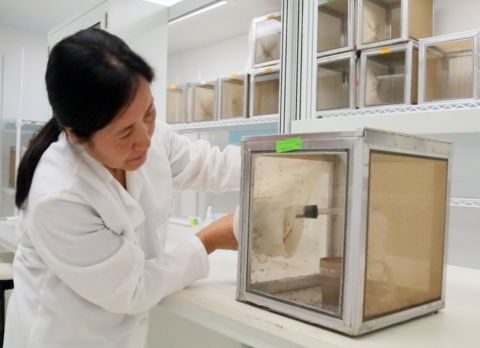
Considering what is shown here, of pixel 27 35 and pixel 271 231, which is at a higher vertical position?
pixel 27 35

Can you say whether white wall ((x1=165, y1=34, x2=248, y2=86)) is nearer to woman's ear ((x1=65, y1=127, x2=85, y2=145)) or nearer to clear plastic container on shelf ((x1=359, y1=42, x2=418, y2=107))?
clear plastic container on shelf ((x1=359, y1=42, x2=418, y2=107))

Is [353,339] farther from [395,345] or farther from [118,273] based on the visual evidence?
[118,273]

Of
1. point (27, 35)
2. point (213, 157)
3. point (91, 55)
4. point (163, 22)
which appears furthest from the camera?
point (27, 35)

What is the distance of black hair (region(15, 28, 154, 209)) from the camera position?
77cm

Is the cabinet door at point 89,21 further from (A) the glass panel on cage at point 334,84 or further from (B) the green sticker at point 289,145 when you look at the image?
(B) the green sticker at point 289,145

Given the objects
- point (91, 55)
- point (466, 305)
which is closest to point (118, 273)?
point (91, 55)

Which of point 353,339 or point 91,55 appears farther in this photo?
point 91,55

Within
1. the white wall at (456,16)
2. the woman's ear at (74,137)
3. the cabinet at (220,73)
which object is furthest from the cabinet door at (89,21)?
the white wall at (456,16)

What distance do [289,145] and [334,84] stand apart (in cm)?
152

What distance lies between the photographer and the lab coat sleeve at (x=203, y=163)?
1212 mm

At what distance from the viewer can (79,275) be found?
2.65ft

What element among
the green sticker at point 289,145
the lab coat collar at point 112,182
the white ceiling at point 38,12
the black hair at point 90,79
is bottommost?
the lab coat collar at point 112,182

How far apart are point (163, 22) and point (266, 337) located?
5.72 ft

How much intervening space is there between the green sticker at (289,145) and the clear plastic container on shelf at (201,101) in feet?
5.56
